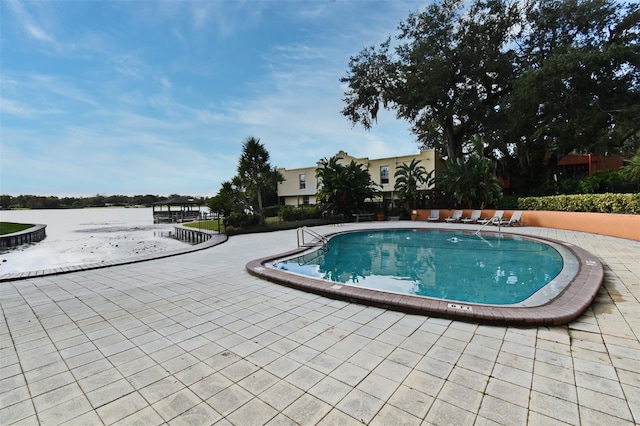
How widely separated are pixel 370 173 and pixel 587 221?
49.9 feet

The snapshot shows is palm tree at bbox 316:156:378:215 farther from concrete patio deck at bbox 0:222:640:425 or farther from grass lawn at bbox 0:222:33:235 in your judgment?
grass lawn at bbox 0:222:33:235

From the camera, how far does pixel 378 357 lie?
271cm

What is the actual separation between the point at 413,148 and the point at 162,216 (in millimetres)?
27134

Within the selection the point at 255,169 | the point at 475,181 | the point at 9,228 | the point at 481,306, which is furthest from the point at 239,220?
the point at 9,228

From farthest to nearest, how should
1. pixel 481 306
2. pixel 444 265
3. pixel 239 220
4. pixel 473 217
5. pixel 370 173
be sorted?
pixel 370 173, pixel 473 217, pixel 239 220, pixel 444 265, pixel 481 306

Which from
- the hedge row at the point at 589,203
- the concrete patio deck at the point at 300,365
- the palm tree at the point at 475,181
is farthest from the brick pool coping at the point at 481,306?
the palm tree at the point at 475,181

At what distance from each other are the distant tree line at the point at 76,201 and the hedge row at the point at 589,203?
188ft

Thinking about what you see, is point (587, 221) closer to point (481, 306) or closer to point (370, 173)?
point (481, 306)

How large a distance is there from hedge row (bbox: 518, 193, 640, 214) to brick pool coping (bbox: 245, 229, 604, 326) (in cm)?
751

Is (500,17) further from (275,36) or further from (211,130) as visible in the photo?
(211,130)

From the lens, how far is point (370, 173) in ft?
81.6

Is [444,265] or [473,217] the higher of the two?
[473,217]

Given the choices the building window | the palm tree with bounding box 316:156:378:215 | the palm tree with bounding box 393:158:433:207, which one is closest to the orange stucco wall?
the palm tree with bounding box 393:158:433:207

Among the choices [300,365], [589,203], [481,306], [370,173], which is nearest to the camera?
[300,365]
